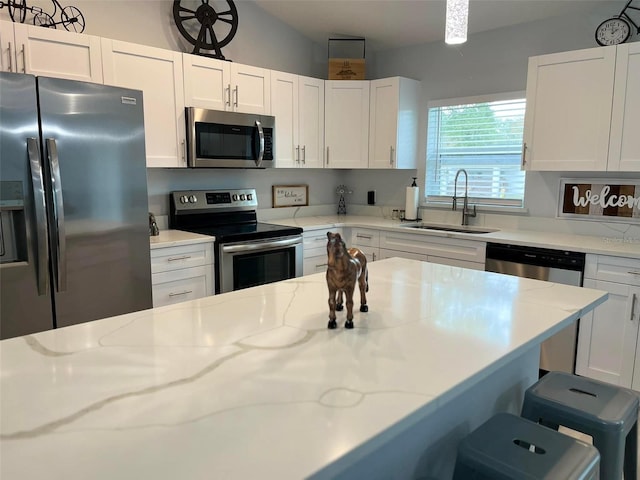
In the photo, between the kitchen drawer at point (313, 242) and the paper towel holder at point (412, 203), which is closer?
the kitchen drawer at point (313, 242)

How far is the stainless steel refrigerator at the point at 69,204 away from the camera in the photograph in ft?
7.07

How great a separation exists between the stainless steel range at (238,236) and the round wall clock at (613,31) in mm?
2529

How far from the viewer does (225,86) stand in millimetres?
3531

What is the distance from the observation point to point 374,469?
123 cm

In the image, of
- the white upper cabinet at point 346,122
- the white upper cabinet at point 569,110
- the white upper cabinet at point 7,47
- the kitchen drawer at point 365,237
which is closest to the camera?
the white upper cabinet at point 7,47

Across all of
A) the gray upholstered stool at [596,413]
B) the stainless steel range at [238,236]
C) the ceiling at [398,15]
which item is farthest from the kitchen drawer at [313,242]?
the gray upholstered stool at [596,413]

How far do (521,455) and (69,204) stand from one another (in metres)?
2.24

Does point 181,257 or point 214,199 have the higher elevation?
point 214,199

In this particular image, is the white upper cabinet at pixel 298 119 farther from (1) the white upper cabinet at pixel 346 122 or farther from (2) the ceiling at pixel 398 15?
(2) the ceiling at pixel 398 15

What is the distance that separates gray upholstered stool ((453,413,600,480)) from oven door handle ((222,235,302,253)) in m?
2.22

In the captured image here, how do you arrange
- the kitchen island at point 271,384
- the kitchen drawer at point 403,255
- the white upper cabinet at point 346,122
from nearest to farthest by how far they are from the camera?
the kitchen island at point 271,384, the kitchen drawer at point 403,255, the white upper cabinet at point 346,122

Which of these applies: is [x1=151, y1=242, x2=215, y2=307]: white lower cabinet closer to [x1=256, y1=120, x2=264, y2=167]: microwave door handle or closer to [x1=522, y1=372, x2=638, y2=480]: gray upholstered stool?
[x1=256, y1=120, x2=264, y2=167]: microwave door handle

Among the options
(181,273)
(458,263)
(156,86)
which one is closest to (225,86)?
(156,86)

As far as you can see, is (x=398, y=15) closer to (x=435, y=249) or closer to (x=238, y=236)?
(x=435, y=249)
